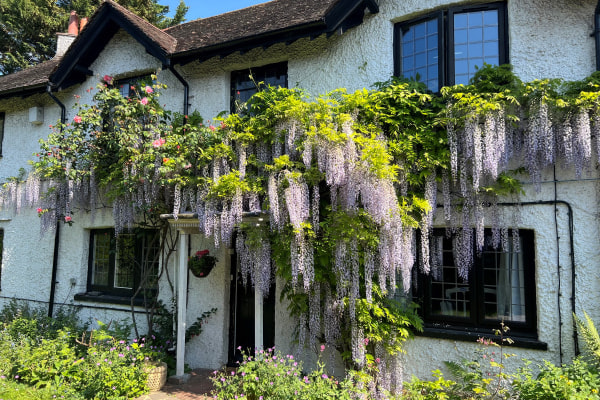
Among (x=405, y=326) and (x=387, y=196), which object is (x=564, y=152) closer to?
(x=387, y=196)

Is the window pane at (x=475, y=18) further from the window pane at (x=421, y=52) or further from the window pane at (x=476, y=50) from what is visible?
the window pane at (x=421, y=52)

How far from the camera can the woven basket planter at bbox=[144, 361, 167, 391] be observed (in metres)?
5.68

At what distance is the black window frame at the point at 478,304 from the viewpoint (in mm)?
5262

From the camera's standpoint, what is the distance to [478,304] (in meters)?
5.50

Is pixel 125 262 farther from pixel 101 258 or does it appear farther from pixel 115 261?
pixel 101 258

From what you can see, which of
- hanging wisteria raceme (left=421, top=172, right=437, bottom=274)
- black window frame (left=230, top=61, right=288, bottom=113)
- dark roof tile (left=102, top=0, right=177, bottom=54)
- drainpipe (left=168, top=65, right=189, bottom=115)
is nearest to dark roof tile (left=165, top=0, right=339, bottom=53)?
dark roof tile (left=102, top=0, right=177, bottom=54)

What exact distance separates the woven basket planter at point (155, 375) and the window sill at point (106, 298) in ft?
6.24

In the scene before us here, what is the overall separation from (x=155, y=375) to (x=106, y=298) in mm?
2931

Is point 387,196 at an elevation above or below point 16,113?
below

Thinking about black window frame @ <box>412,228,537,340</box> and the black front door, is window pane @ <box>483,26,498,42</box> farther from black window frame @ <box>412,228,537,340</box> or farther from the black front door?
the black front door

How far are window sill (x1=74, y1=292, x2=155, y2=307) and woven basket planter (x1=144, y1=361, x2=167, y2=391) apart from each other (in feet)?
6.24

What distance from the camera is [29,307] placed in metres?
8.97

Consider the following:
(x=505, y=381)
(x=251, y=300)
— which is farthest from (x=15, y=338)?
(x=505, y=381)

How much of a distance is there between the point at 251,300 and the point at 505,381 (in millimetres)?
3991
